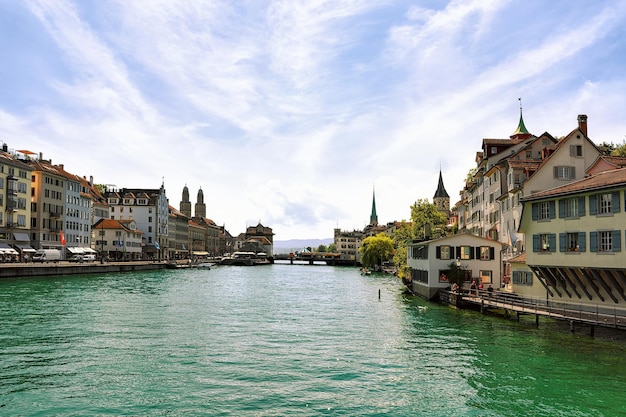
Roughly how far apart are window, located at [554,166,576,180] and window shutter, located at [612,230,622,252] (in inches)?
792

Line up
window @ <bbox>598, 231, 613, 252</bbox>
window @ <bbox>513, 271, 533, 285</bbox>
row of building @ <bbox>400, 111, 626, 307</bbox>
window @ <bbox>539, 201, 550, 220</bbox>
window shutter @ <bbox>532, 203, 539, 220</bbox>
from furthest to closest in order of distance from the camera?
window @ <bbox>513, 271, 533, 285</bbox>
window shutter @ <bbox>532, 203, 539, 220</bbox>
window @ <bbox>539, 201, 550, 220</bbox>
row of building @ <bbox>400, 111, 626, 307</bbox>
window @ <bbox>598, 231, 613, 252</bbox>

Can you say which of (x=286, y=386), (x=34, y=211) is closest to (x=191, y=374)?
(x=286, y=386)

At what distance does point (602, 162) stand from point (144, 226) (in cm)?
16594

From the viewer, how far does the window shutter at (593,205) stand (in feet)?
123

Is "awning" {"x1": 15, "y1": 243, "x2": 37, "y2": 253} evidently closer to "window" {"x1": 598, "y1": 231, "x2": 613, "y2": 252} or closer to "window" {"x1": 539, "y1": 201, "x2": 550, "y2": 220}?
"window" {"x1": 539, "y1": 201, "x2": 550, "y2": 220}

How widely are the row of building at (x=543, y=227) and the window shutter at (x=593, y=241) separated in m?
0.07

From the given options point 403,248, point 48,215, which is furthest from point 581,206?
point 48,215

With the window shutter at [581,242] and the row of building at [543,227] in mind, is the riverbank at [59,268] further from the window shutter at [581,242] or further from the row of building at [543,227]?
the window shutter at [581,242]

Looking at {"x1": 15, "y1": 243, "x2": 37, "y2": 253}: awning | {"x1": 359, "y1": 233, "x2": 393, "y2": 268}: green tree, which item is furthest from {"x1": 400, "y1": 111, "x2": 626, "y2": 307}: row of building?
{"x1": 359, "y1": 233, "x2": 393, "y2": 268}: green tree

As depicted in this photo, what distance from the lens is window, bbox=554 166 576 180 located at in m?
54.6

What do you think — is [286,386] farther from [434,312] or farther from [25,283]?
[25,283]

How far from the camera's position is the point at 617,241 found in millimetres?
35594

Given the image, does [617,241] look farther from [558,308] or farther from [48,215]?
[48,215]

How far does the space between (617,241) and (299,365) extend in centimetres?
2197
